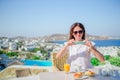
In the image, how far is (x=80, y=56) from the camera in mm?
2279

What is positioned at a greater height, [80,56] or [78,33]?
[78,33]

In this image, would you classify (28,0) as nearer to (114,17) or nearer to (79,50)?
(114,17)

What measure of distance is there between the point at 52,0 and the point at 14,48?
2404mm

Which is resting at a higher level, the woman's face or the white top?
the woman's face

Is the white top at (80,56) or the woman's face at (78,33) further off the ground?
the woman's face at (78,33)

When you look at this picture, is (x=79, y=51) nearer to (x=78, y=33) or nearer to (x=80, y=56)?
(x=80, y=56)

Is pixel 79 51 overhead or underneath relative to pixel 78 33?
underneath

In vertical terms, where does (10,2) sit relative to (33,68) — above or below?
above

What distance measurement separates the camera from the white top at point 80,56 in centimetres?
226

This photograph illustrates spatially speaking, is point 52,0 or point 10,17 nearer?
point 52,0

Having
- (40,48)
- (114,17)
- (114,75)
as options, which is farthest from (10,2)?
(114,75)

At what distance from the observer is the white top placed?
7.42 ft

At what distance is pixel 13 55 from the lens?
302 inches

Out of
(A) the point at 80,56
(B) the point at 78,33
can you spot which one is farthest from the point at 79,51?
(B) the point at 78,33
